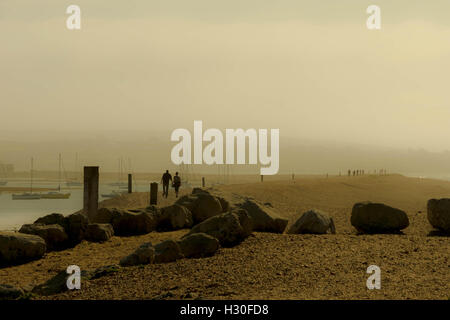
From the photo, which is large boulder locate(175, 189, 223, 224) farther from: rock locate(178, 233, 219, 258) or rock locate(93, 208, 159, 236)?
rock locate(178, 233, 219, 258)

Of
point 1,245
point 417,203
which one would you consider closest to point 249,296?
point 1,245

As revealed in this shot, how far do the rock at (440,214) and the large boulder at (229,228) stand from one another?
7.11m

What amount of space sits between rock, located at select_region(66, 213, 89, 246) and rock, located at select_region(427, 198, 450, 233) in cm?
1163

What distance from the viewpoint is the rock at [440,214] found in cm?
1836

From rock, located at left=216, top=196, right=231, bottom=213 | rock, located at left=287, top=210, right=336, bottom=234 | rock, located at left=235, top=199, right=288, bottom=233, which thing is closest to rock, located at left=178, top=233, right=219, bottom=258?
rock, located at left=235, top=199, right=288, bottom=233

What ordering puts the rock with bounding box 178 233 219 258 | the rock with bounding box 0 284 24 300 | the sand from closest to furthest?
the sand < the rock with bounding box 0 284 24 300 < the rock with bounding box 178 233 219 258

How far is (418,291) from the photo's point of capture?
962 cm

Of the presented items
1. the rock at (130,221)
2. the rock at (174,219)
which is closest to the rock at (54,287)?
the rock at (130,221)

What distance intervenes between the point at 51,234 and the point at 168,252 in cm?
603

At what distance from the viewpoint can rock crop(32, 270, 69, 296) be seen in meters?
11.3

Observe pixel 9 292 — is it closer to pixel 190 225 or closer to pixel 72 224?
pixel 72 224

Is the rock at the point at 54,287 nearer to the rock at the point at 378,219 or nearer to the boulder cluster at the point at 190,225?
the boulder cluster at the point at 190,225

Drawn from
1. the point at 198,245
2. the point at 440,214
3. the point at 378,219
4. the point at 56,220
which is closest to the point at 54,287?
the point at 198,245
